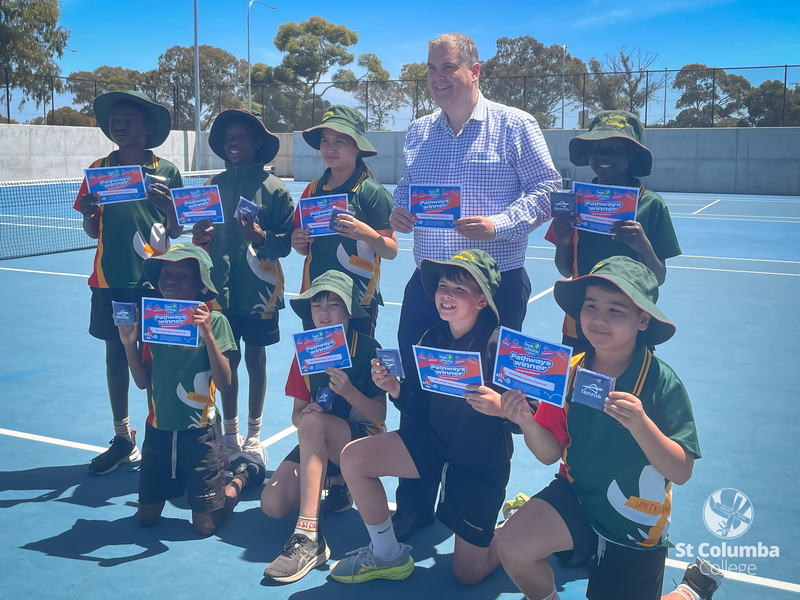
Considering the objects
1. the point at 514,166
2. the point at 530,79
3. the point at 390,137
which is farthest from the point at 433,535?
the point at 530,79

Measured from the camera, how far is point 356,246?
436 centimetres

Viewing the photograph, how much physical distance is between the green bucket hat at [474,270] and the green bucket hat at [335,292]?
0.43m

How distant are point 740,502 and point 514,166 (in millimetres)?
2266

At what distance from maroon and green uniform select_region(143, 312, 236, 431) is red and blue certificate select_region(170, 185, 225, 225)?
2.08ft

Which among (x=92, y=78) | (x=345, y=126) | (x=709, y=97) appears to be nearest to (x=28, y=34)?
(x=92, y=78)

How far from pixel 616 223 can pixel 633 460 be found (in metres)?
1.23

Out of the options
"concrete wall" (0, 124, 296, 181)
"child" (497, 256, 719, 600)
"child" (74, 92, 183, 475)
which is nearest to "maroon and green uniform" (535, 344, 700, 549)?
"child" (497, 256, 719, 600)

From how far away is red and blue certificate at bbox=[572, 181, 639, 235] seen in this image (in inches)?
137

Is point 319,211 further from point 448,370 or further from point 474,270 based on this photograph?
point 448,370

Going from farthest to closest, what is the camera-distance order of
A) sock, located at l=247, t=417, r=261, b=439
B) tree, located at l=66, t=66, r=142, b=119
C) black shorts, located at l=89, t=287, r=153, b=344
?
tree, located at l=66, t=66, r=142, b=119 → sock, located at l=247, t=417, r=261, b=439 → black shorts, located at l=89, t=287, r=153, b=344

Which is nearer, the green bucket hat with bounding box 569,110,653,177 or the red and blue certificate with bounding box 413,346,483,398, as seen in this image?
the red and blue certificate with bounding box 413,346,483,398

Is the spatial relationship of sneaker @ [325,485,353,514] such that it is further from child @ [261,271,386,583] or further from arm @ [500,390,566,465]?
arm @ [500,390,566,465]

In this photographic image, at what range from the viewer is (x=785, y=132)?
89.7 ft

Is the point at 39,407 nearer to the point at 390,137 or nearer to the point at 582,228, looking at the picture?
the point at 582,228
